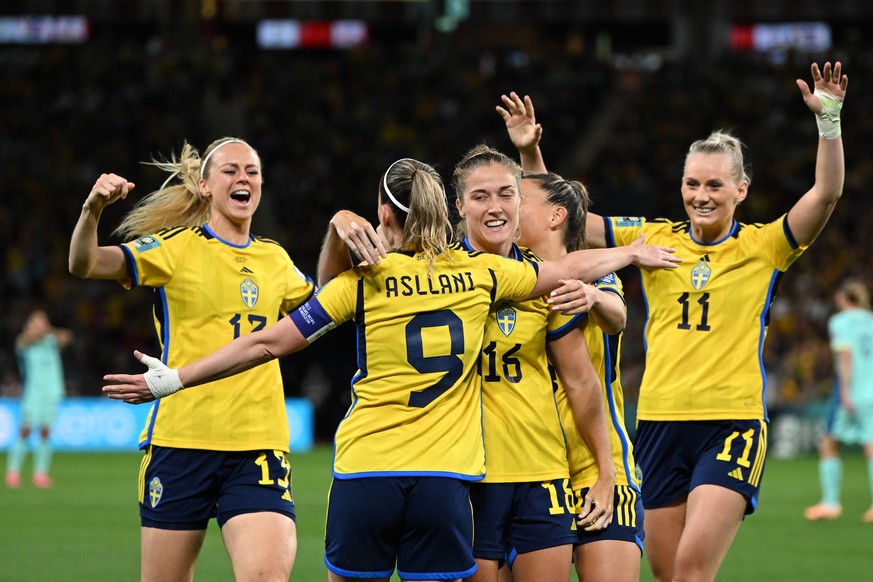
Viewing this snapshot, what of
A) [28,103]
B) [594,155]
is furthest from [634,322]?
[28,103]

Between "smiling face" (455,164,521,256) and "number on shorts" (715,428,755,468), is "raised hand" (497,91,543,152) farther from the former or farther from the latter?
"number on shorts" (715,428,755,468)

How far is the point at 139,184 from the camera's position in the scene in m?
26.0

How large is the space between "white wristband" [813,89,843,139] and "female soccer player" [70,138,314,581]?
270 cm

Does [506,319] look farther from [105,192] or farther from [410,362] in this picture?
[105,192]

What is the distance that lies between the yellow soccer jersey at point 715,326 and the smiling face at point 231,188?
6.81 feet

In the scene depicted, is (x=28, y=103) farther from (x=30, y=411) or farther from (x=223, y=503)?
(x=223, y=503)

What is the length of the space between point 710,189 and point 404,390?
2339 mm

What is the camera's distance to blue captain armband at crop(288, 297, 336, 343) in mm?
4707

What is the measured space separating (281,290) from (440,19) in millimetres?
25140

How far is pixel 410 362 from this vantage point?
15.2ft

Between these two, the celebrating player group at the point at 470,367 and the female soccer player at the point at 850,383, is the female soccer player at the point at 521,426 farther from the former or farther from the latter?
the female soccer player at the point at 850,383

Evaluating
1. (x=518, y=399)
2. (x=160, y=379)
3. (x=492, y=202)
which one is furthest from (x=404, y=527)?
(x=492, y=202)

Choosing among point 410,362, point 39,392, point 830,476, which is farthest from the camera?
point 39,392

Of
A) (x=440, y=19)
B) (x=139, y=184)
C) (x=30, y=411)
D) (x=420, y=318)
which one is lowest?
(x=30, y=411)
